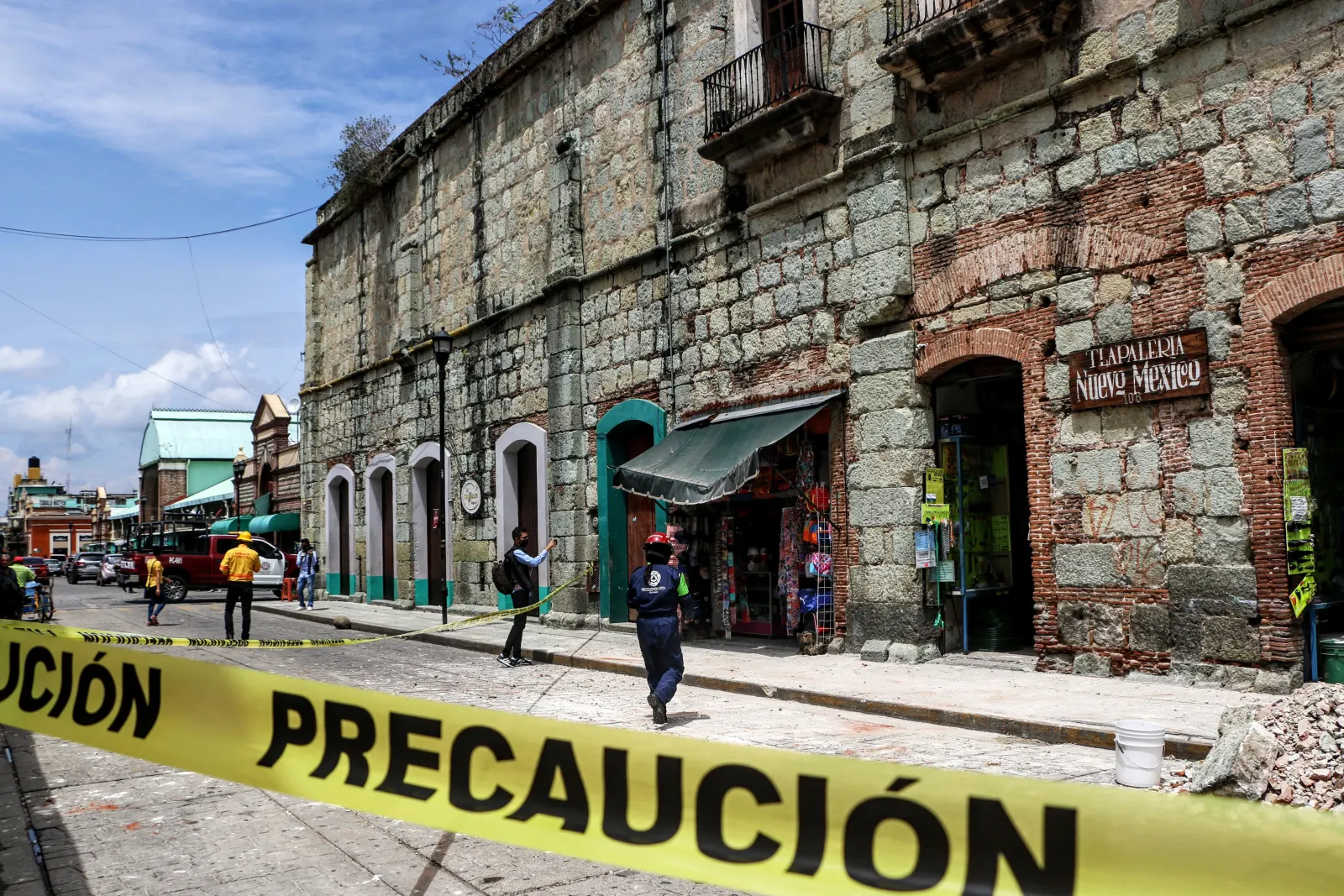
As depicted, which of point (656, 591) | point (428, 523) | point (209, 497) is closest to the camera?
point (656, 591)

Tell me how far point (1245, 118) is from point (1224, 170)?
445 mm

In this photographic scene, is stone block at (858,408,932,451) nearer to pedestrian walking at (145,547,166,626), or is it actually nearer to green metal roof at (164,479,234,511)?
pedestrian walking at (145,547,166,626)

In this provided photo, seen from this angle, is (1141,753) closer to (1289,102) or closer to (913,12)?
(1289,102)

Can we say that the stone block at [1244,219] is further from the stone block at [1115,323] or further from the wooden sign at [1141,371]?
the stone block at [1115,323]

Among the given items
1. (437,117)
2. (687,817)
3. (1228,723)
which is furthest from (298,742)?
(437,117)

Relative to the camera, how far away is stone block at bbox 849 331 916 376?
38.8ft

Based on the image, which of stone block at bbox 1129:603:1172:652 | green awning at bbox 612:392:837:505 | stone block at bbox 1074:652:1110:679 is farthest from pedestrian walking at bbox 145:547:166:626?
stone block at bbox 1129:603:1172:652

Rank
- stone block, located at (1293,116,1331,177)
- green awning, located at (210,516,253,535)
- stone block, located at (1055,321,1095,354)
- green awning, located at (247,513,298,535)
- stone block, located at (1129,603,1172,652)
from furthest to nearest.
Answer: green awning, located at (210,516,253,535)
green awning, located at (247,513,298,535)
stone block, located at (1055,321,1095,354)
stone block, located at (1129,603,1172,652)
stone block, located at (1293,116,1331,177)

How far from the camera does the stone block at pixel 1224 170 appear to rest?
9047 millimetres

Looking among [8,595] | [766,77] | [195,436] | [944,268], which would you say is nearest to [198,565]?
[8,595]

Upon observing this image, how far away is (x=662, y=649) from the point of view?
29.0ft

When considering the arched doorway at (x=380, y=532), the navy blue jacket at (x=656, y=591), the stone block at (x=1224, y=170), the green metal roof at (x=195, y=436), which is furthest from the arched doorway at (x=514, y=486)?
the green metal roof at (x=195, y=436)

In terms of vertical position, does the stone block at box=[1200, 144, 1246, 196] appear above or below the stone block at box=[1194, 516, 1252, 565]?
above

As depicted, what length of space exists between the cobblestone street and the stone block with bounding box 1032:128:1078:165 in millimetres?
5741
